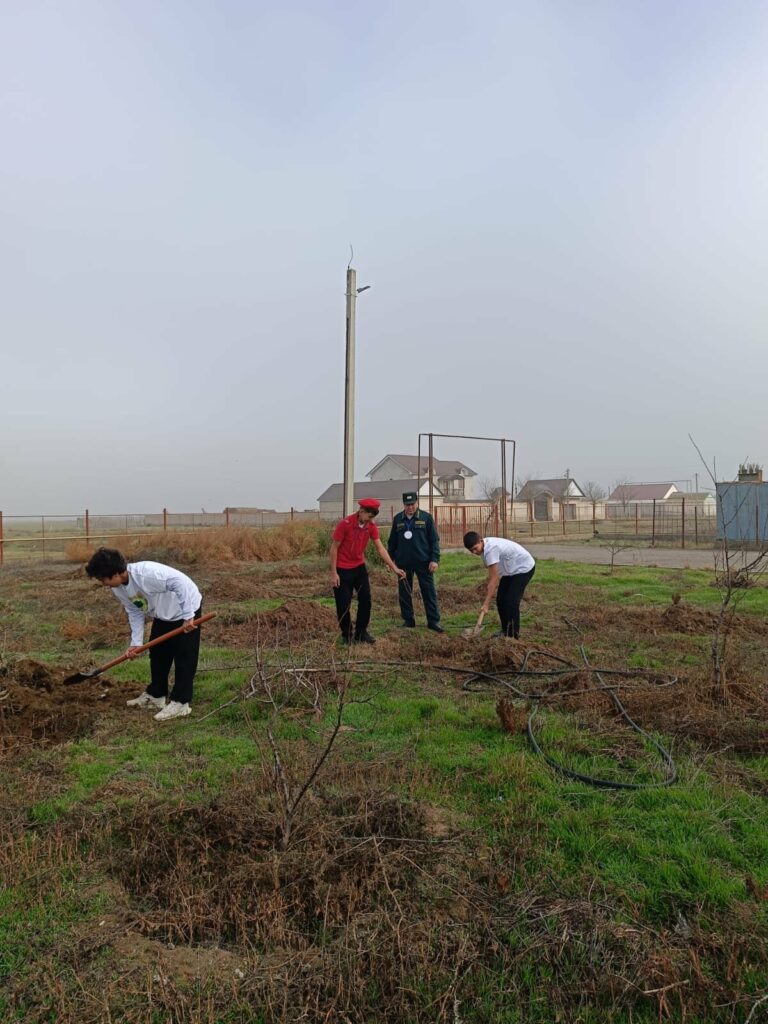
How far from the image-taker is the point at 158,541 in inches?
837

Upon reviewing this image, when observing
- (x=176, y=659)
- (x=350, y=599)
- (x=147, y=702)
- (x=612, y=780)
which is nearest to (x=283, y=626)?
(x=350, y=599)

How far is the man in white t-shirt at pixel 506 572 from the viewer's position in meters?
7.20

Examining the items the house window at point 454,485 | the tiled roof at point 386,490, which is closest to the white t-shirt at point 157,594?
the tiled roof at point 386,490

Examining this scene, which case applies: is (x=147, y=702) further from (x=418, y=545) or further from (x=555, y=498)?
(x=555, y=498)

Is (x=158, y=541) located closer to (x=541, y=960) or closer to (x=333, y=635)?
(x=333, y=635)

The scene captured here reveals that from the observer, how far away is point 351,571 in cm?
776

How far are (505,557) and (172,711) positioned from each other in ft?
11.8

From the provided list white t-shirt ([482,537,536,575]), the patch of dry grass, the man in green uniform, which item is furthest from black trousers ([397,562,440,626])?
the patch of dry grass

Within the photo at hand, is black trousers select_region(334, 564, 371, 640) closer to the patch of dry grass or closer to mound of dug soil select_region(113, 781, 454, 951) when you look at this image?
mound of dug soil select_region(113, 781, 454, 951)

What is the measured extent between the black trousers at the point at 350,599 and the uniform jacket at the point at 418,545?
3.56 feet

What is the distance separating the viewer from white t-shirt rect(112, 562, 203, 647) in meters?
5.23

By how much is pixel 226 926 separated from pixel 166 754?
191 cm

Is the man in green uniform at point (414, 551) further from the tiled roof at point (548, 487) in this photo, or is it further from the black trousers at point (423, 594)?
the tiled roof at point (548, 487)

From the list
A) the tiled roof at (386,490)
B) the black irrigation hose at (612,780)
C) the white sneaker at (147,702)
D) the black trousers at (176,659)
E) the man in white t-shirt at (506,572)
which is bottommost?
the white sneaker at (147,702)
